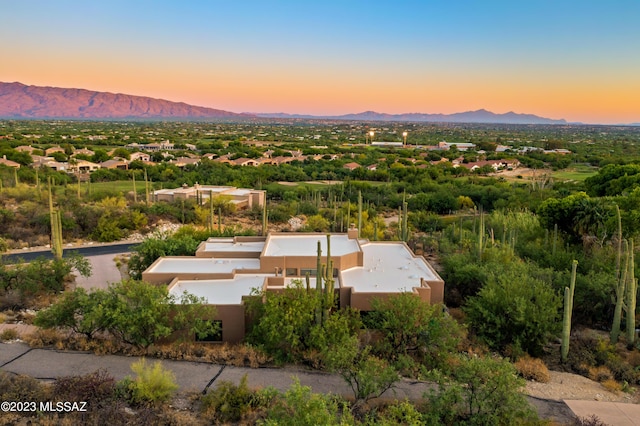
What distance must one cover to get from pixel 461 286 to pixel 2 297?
74.8ft

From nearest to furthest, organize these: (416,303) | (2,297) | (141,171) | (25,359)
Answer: (25,359) < (416,303) < (2,297) < (141,171)

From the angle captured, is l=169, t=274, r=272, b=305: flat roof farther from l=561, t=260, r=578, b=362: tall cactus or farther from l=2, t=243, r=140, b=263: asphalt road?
l=2, t=243, r=140, b=263: asphalt road

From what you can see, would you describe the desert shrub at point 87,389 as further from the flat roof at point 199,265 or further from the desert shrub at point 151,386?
the flat roof at point 199,265

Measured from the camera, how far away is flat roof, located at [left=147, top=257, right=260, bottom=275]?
22.7 metres

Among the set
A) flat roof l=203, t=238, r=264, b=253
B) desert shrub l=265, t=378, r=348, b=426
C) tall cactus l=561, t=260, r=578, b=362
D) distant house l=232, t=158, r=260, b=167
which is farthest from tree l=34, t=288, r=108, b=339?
distant house l=232, t=158, r=260, b=167

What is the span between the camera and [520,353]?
18.2 meters

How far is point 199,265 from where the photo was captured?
23625mm

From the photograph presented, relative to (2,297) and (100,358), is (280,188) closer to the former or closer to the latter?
(2,297)

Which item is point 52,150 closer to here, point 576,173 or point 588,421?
point 576,173

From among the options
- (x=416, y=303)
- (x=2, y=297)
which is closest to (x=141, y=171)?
(x=2, y=297)

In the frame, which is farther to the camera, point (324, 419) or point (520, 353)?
point (520, 353)

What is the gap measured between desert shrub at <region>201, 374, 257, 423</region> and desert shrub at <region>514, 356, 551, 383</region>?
9.73m

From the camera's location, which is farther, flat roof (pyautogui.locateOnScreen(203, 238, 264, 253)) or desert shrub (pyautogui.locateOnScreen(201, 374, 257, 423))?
flat roof (pyautogui.locateOnScreen(203, 238, 264, 253))

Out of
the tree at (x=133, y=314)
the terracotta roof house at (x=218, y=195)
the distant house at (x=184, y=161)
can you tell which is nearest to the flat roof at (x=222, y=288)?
the tree at (x=133, y=314)
